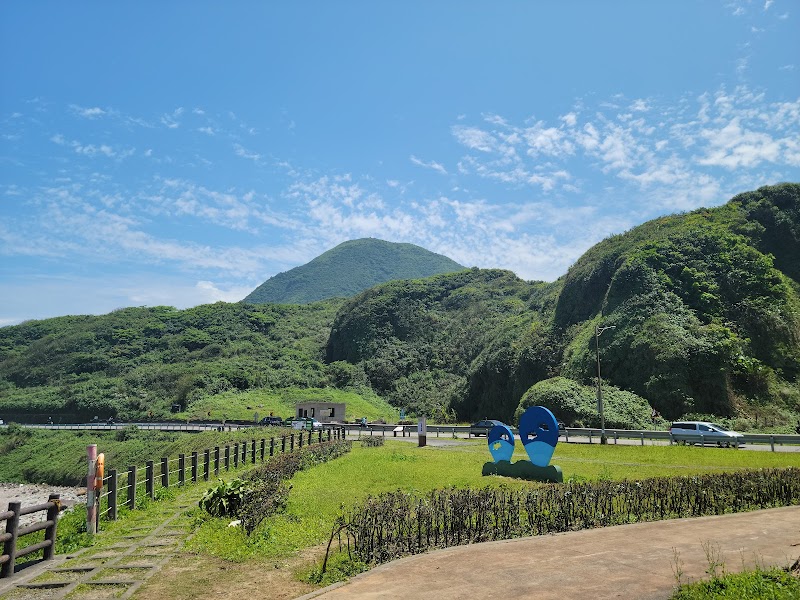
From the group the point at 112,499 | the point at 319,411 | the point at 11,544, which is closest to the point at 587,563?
the point at 11,544

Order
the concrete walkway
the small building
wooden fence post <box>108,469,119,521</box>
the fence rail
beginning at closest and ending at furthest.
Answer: the concrete walkway < wooden fence post <box>108,469,119,521</box> < the fence rail < the small building

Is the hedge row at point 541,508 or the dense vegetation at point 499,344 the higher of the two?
the dense vegetation at point 499,344

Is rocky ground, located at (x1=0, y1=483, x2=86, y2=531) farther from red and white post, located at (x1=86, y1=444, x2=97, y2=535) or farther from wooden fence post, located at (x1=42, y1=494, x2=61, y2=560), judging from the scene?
wooden fence post, located at (x1=42, y1=494, x2=61, y2=560)

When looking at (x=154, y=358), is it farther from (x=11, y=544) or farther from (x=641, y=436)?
(x=11, y=544)

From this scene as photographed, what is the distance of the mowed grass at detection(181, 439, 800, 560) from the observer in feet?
36.3

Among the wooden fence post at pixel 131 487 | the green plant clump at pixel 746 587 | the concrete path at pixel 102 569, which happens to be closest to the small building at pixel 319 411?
the wooden fence post at pixel 131 487

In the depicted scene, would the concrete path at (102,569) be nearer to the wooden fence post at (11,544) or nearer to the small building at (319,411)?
the wooden fence post at (11,544)

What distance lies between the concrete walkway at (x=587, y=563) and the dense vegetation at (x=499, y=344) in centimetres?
3241

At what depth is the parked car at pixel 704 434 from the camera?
3097cm

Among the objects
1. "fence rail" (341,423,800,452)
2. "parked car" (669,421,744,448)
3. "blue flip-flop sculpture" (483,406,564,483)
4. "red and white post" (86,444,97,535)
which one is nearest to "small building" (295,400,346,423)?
"fence rail" (341,423,800,452)

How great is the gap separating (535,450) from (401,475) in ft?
15.7

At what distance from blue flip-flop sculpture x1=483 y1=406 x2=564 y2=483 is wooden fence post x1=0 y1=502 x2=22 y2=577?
13.9 metres

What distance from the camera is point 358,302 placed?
104 meters

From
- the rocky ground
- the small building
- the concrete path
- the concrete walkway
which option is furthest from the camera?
the small building
